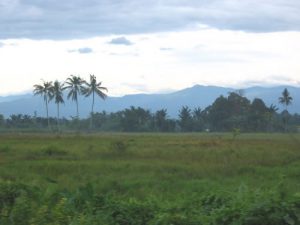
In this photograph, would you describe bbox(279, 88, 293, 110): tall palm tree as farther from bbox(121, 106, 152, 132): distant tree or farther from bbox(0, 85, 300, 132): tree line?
bbox(121, 106, 152, 132): distant tree

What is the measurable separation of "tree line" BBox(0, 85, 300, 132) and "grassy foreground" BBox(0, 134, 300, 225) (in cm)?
4818

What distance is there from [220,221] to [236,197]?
542 mm

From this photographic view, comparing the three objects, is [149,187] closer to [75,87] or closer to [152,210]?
[152,210]

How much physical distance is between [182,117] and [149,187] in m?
67.1

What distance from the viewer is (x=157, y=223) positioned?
18.0 ft

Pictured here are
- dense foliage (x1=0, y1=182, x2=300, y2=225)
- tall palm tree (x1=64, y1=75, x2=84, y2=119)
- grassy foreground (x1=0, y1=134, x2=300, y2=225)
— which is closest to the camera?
dense foliage (x1=0, y1=182, x2=300, y2=225)

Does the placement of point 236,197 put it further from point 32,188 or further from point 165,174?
point 165,174

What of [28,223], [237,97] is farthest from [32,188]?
[237,97]

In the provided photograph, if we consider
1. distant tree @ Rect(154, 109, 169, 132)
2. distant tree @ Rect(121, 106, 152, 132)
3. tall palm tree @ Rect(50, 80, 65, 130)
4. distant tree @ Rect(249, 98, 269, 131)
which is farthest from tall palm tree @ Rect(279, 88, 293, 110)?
tall palm tree @ Rect(50, 80, 65, 130)

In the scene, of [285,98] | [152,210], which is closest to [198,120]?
→ [285,98]

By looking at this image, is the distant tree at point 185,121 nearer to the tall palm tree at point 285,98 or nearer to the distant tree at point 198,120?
the distant tree at point 198,120

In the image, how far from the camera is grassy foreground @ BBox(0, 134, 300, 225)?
549 cm

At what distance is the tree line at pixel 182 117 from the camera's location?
75688mm

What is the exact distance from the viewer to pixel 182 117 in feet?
269
